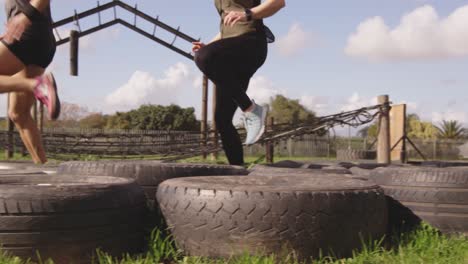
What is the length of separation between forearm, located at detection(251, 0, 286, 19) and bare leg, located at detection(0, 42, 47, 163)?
1.74 meters

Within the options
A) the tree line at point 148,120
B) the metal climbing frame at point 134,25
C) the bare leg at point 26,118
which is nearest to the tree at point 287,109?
the tree line at point 148,120

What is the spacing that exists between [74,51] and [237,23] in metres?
9.31

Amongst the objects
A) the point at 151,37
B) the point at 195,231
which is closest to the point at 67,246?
the point at 195,231

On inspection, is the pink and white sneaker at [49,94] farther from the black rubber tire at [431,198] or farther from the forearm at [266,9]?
the black rubber tire at [431,198]

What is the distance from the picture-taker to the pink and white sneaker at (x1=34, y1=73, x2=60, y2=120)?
3.47m

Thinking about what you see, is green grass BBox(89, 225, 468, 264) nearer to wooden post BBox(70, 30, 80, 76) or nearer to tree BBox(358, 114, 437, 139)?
wooden post BBox(70, 30, 80, 76)

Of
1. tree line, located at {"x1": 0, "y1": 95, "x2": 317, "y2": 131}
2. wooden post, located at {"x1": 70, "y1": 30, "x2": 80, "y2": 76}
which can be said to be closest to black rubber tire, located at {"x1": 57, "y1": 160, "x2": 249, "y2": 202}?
wooden post, located at {"x1": 70, "y1": 30, "x2": 80, "y2": 76}

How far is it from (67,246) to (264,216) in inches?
33.2

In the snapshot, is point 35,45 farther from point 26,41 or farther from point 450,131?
point 450,131

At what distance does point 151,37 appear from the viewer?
43.1ft

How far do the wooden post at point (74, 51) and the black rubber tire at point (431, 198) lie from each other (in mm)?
10433

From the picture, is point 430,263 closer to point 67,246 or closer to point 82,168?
point 67,246

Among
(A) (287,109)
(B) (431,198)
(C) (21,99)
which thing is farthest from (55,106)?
(A) (287,109)

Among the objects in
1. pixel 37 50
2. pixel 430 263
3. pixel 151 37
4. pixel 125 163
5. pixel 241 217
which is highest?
pixel 151 37
